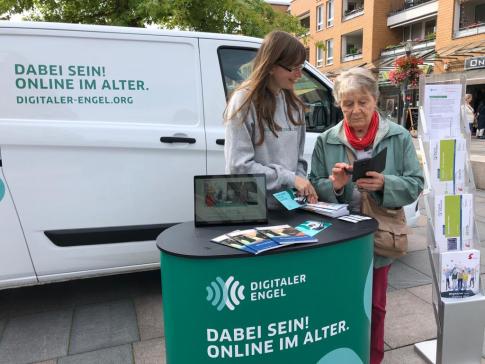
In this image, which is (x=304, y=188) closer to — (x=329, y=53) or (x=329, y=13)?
(x=329, y=53)

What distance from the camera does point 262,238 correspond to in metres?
1.52

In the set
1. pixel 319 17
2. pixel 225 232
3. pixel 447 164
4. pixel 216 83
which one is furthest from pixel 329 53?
pixel 225 232

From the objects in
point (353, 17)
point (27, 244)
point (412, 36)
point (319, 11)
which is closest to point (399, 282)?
point (27, 244)

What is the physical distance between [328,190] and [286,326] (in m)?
0.79

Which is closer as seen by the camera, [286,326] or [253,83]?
[286,326]

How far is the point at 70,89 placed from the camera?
2764mm

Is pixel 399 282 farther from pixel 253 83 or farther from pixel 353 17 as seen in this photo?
pixel 353 17

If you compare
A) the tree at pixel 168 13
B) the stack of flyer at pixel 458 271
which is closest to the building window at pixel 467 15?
the tree at pixel 168 13

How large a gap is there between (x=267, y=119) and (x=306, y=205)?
445mm

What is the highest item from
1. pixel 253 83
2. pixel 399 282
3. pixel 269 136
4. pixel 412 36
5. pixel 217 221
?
pixel 412 36

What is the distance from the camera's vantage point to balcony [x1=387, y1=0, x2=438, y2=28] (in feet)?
70.0

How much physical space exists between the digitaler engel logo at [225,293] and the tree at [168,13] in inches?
202

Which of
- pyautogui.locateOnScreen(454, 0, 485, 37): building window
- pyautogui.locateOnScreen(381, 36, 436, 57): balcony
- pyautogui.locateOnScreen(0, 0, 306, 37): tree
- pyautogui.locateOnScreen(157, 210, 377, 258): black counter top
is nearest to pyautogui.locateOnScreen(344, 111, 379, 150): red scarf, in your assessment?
pyautogui.locateOnScreen(157, 210, 377, 258): black counter top

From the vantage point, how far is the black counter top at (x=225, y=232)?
4.70ft
